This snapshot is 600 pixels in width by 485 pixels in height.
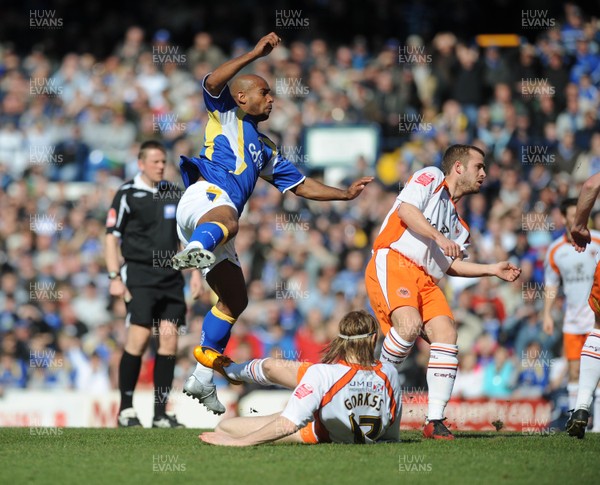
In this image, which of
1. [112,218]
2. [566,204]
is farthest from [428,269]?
[112,218]

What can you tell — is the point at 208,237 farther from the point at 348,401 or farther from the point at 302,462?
the point at 302,462

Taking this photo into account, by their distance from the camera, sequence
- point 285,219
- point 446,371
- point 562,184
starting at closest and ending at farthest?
1. point 446,371
2. point 562,184
3. point 285,219

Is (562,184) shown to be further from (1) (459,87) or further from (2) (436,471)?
(2) (436,471)

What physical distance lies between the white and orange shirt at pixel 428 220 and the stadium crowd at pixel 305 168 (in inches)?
223

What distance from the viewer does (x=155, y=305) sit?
1093 cm

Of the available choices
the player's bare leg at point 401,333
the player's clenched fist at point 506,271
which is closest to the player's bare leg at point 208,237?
the player's bare leg at point 401,333

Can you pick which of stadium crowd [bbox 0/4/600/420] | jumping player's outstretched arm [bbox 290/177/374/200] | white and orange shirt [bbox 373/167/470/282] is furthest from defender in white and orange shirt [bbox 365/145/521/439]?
stadium crowd [bbox 0/4/600/420]

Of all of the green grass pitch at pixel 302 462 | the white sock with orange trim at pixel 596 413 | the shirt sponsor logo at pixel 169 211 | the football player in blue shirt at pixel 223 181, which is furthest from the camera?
the white sock with orange trim at pixel 596 413

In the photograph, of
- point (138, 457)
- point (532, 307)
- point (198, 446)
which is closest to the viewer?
point (138, 457)

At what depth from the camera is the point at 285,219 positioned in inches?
701

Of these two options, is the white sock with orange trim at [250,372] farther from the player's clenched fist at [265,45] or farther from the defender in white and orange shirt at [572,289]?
the defender in white and orange shirt at [572,289]

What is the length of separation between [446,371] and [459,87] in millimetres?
12043

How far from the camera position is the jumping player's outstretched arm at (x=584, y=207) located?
307 inches

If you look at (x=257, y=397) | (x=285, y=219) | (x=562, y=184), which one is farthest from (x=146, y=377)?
(x=562, y=184)
